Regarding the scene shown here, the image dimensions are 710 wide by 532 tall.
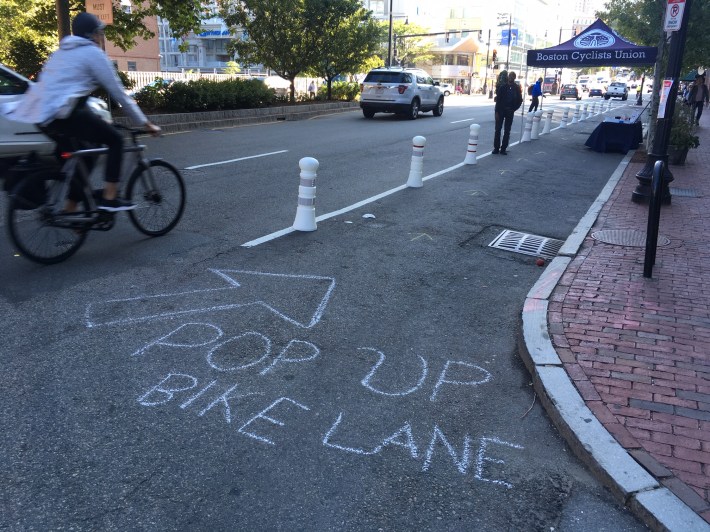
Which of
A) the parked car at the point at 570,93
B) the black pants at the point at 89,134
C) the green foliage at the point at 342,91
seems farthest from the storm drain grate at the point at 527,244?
the parked car at the point at 570,93

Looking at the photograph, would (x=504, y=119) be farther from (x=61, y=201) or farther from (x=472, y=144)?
(x=61, y=201)

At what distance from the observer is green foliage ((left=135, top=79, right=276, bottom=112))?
816 inches

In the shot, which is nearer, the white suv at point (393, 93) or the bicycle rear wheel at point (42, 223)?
the bicycle rear wheel at point (42, 223)

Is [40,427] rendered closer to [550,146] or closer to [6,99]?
[6,99]

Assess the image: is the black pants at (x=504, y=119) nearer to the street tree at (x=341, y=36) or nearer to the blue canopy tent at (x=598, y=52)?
the blue canopy tent at (x=598, y=52)

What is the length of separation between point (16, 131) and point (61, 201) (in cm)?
432

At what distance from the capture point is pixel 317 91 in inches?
1341

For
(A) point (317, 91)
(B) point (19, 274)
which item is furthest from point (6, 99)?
(A) point (317, 91)

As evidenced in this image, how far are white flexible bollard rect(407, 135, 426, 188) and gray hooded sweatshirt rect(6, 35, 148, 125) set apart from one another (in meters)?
5.53

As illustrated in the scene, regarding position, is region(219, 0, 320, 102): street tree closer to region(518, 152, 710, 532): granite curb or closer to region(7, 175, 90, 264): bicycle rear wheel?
region(7, 175, 90, 264): bicycle rear wheel

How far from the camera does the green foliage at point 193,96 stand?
20734 mm

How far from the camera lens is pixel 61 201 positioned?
5609 millimetres

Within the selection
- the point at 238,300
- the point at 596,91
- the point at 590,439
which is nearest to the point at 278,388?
the point at 238,300

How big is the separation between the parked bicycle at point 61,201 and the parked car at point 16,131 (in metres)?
2.91
